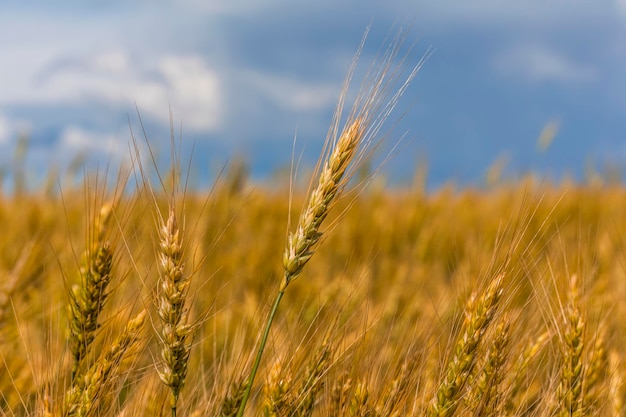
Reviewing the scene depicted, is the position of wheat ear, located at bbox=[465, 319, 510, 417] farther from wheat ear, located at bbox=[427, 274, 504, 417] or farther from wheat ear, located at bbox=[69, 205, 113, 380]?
wheat ear, located at bbox=[69, 205, 113, 380]

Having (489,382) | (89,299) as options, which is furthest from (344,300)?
(89,299)

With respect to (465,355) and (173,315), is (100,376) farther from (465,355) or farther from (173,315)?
(465,355)

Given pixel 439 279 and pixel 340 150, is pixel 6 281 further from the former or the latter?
pixel 439 279

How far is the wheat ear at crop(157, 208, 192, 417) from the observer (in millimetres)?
1257

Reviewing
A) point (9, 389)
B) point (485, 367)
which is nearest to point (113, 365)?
point (485, 367)

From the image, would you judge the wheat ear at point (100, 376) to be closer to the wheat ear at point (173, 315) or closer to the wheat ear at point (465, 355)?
the wheat ear at point (173, 315)

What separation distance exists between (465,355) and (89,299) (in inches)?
28.5

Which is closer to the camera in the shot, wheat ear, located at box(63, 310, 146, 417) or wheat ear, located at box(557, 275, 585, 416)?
wheat ear, located at box(63, 310, 146, 417)

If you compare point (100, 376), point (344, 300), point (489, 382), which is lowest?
point (344, 300)

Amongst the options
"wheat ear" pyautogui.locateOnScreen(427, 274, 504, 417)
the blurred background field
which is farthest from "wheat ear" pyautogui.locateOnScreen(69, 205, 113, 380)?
"wheat ear" pyautogui.locateOnScreen(427, 274, 504, 417)

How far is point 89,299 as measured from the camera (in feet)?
4.63

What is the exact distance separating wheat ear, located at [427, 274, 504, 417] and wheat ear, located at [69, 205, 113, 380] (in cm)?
67

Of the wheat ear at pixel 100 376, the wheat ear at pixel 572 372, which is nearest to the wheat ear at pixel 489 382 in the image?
the wheat ear at pixel 572 372

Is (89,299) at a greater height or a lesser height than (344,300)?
greater
